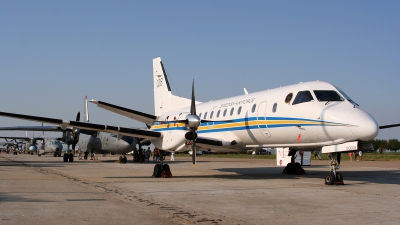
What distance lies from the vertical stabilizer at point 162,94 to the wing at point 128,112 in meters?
2.68

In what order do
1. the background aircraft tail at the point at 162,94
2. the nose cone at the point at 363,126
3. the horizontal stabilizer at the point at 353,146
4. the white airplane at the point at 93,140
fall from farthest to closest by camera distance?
1. the white airplane at the point at 93,140
2. the background aircraft tail at the point at 162,94
3. the horizontal stabilizer at the point at 353,146
4. the nose cone at the point at 363,126

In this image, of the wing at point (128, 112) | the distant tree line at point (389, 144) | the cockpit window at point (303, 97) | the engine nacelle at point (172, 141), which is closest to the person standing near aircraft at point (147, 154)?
the wing at point (128, 112)

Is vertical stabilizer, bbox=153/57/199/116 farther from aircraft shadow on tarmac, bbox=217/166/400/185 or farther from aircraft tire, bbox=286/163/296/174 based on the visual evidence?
aircraft tire, bbox=286/163/296/174

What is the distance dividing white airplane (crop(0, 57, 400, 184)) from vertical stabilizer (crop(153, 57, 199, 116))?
2900mm

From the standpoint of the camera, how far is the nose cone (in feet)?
39.5

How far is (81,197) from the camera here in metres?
10.0

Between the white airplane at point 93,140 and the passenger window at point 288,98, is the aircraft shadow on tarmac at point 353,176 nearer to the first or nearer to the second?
the passenger window at point 288,98

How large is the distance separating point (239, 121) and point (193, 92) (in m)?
2.03

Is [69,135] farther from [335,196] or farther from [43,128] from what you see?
[335,196]

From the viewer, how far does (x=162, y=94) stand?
2336cm

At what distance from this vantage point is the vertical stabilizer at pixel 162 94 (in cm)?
2245

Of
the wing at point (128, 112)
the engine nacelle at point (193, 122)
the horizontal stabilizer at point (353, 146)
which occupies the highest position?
the wing at point (128, 112)

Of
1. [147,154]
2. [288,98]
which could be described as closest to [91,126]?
[288,98]

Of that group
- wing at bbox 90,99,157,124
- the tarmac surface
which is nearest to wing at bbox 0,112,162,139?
wing at bbox 90,99,157,124
